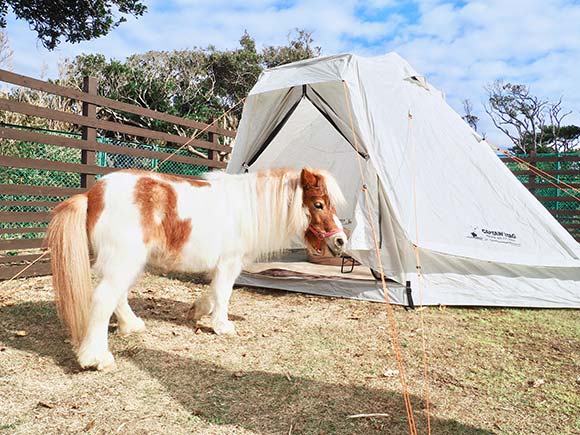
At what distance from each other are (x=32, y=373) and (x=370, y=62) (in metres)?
4.21

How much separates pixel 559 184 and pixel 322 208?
8293 mm

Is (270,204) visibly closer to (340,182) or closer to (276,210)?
(276,210)

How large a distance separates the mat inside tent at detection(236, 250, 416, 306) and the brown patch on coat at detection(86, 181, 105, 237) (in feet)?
7.81

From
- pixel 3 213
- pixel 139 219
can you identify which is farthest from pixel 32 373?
pixel 3 213

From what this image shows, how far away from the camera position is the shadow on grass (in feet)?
6.86

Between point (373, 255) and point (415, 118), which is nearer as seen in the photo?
point (373, 255)

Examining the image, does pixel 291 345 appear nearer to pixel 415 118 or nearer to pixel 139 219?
pixel 139 219

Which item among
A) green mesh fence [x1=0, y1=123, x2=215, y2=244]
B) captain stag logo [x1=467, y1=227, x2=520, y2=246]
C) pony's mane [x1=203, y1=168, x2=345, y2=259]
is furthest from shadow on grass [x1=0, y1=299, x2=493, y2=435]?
green mesh fence [x1=0, y1=123, x2=215, y2=244]

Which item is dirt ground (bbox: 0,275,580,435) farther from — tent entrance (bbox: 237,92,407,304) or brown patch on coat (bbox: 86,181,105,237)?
brown patch on coat (bbox: 86,181,105,237)

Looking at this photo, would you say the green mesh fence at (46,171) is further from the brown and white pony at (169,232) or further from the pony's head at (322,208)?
the pony's head at (322,208)

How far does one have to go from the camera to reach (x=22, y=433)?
76.1 inches

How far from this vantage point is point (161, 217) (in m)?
2.95

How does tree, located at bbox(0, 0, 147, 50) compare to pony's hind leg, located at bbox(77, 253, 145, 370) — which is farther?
tree, located at bbox(0, 0, 147, 50)

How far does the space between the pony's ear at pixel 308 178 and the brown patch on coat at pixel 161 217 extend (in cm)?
100
